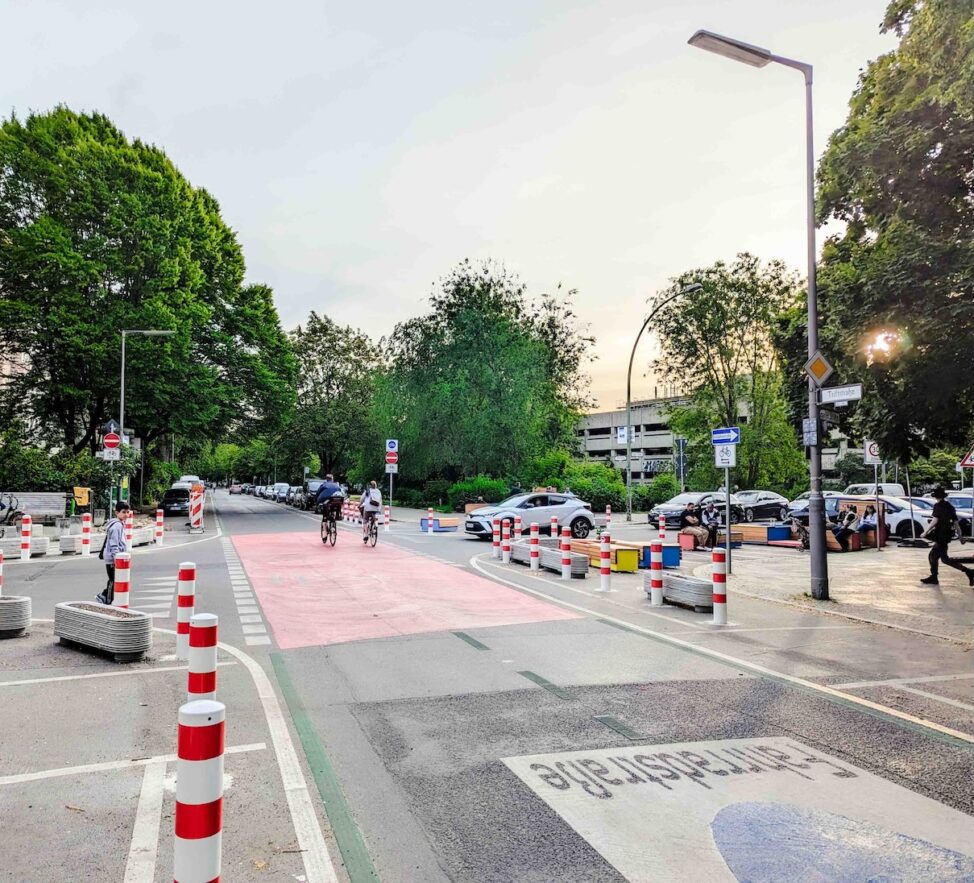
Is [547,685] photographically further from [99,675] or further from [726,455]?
[726,455]

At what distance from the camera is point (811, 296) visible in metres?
13.3

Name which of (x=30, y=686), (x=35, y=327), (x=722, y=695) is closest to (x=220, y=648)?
(x=30, y=686)

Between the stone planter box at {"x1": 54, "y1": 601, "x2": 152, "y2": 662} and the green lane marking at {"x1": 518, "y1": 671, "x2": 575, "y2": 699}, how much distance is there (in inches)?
149

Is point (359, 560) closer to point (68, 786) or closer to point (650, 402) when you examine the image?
point (68, 786)

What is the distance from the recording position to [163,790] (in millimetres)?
4559

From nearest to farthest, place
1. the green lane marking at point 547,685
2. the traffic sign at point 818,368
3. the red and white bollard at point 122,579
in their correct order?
the green lane marking at point 547,685 < the red and white bollard at point 122,579 < the traffic sign at point 818,368

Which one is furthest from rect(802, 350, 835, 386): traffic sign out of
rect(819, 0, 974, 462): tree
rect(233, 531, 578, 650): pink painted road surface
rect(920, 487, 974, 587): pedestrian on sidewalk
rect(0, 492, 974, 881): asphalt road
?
rect(233, 531, 578, 650): pink painted road surface

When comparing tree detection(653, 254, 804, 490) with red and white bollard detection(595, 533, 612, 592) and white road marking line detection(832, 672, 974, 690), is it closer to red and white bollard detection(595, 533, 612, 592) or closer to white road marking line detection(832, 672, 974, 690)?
red and white bollard detection(595, 533, 612, 592)

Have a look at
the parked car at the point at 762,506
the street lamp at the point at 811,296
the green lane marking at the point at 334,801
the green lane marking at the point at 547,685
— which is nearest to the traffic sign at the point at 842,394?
the street lamp at the point at 811,296

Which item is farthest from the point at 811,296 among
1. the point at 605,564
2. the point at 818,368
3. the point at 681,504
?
the point at 681,504

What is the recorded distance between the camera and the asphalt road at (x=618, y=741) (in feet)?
12.5

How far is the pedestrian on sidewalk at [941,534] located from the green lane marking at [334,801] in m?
12.9

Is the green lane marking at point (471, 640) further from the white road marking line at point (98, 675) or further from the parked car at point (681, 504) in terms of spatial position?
the parked car at point (681, 504)

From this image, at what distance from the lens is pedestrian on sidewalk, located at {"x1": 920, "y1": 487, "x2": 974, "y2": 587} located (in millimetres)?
14695
